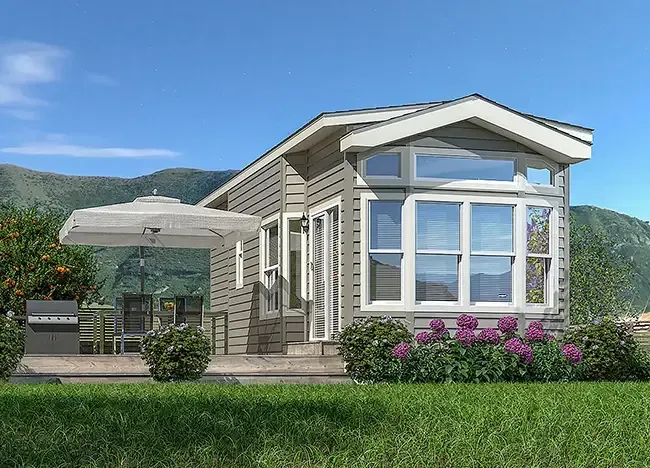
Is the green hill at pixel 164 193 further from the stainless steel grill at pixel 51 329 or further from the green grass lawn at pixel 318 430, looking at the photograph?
the green grass lawn at pixel 318 430

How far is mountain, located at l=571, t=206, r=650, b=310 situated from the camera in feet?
235

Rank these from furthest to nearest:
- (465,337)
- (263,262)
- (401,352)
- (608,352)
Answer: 1. (263,262)
2. (608,352)
3. (465,337)
4. (401,352)

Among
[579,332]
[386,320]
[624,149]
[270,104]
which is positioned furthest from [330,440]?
[270,104]

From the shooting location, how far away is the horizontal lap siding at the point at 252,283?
15219 mm

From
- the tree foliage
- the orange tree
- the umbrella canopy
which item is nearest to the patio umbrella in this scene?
the umbrella canopy

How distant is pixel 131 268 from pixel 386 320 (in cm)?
4666

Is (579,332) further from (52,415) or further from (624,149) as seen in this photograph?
(624,149)

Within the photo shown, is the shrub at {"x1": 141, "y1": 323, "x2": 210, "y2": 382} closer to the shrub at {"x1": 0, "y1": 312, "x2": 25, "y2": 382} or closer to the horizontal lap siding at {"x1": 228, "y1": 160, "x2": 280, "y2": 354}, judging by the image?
the shrub at {"x1": 0, "y1": 312, "x2": 25, "y2": 382}

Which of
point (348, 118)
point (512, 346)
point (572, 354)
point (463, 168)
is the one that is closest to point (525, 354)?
point (512, 346)

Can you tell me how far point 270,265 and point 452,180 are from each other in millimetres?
4004

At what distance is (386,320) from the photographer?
11555mm

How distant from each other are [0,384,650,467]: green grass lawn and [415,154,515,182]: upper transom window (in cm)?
557

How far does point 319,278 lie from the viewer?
554 inches

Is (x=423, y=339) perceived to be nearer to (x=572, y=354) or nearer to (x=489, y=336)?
(x=489, y=336)
